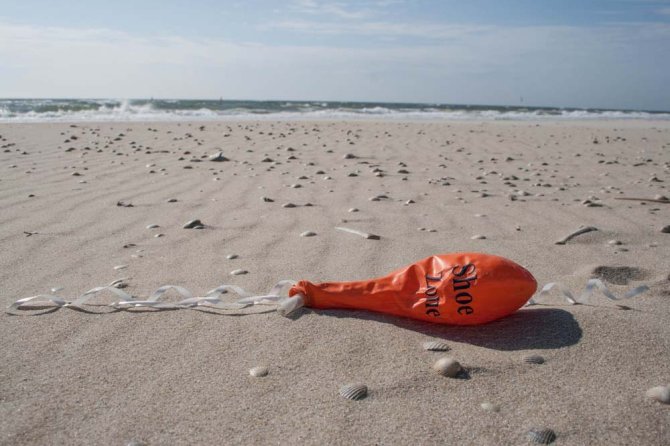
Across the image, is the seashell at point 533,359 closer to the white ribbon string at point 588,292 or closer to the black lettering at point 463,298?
the black lettering at point 463,298

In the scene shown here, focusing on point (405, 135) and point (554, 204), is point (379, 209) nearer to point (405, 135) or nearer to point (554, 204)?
point (554, 204)

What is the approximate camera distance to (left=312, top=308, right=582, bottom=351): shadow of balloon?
72.2 inches

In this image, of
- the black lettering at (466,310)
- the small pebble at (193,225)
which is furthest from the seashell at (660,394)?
the small pebble at (193,225)

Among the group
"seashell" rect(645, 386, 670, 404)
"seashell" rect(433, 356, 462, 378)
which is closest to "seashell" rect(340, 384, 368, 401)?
"seashell" rect(433, 356, 462, 378)

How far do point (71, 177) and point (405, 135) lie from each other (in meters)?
6.76

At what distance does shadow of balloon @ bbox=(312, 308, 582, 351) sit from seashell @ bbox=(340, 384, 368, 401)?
1.47 feet

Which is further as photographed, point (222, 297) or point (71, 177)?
point (71, 177)

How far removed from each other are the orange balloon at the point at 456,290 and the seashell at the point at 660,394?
0.50 m

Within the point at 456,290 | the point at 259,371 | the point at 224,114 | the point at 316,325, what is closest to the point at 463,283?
the point at 456,290

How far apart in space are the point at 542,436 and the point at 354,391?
0.52 m

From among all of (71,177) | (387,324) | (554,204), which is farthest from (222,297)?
(71,177)

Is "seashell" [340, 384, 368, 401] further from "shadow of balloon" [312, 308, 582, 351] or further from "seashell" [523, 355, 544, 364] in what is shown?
"seashell" [523, 355, 544, 364]

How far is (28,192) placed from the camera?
15.1 feet

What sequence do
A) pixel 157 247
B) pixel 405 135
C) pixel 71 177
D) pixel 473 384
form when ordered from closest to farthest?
1. pixel 473 384
2. pixel 157 247
3. pixel 71 177
4. pixel 405 135
